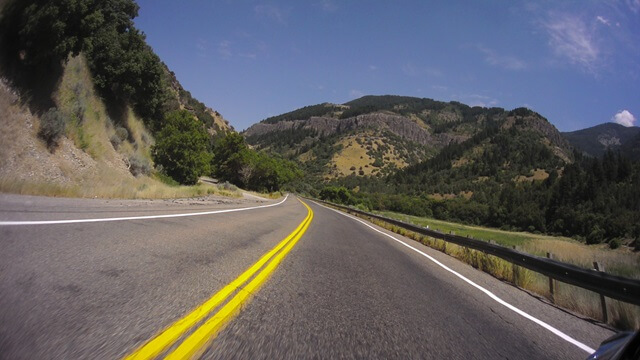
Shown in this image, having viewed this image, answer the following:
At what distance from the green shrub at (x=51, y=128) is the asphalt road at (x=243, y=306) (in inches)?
454

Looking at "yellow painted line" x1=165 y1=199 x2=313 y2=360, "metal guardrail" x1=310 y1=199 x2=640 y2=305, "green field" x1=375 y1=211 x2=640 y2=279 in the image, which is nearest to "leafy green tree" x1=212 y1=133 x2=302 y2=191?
"green field" x1=375 y1=211 x2=640 y2=279

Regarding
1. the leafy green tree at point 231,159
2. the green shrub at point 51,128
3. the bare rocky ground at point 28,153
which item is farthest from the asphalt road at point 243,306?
the leafy green tree at point 231,159

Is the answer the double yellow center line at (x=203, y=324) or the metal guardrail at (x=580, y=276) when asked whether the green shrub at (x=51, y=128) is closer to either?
the double yellow center line at (x=203, y=324)

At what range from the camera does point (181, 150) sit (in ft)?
113

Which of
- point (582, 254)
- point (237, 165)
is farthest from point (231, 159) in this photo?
point (582, 254)

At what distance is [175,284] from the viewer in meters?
4.45

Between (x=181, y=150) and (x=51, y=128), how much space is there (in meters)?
17.3

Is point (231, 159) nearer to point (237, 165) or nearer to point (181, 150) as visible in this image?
point (237, 165)

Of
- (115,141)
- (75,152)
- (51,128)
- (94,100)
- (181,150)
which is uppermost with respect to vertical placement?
(94,100)

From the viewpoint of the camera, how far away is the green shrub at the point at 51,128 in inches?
667

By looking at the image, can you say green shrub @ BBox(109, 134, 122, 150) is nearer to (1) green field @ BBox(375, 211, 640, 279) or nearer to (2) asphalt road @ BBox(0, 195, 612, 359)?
(2) asphalt road @ BBox(0, 195, 612, 359)

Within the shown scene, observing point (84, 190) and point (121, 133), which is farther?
point (121, 133)

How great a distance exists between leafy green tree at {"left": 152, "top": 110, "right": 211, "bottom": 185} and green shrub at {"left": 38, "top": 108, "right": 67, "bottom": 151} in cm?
1612

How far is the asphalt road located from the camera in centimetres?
286
